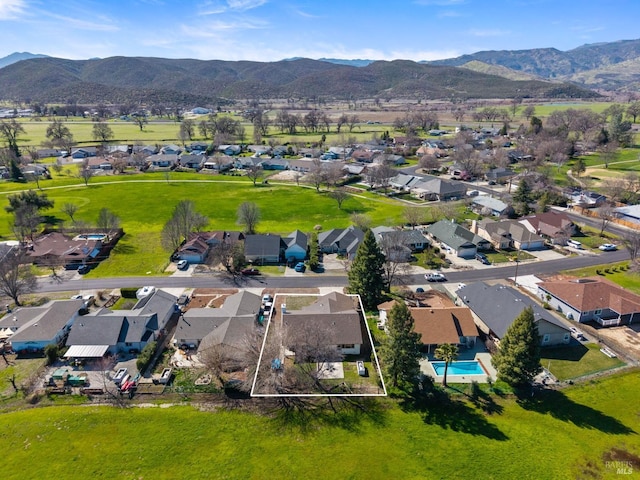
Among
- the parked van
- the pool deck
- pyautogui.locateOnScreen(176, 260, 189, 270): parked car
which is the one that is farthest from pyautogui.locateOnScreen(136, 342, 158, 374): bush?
the parked van

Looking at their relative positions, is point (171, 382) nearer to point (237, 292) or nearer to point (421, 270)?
point (237, 292)

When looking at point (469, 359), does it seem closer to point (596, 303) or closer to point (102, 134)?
point (596, 303)

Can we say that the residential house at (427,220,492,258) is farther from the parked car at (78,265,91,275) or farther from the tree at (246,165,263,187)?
the parked car at (78,265,91,275)

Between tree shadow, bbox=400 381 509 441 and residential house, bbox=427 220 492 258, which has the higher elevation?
residential house, bbox=427 220 492 258

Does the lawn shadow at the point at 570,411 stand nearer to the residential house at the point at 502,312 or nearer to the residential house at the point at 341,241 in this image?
the residential house at the point at 502,312

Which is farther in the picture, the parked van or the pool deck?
the parked van

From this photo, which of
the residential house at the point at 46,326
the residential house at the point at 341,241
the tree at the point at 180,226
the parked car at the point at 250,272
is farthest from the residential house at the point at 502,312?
the residential house at the point at 46,326

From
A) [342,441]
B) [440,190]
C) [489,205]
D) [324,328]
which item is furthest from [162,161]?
[342,441]
